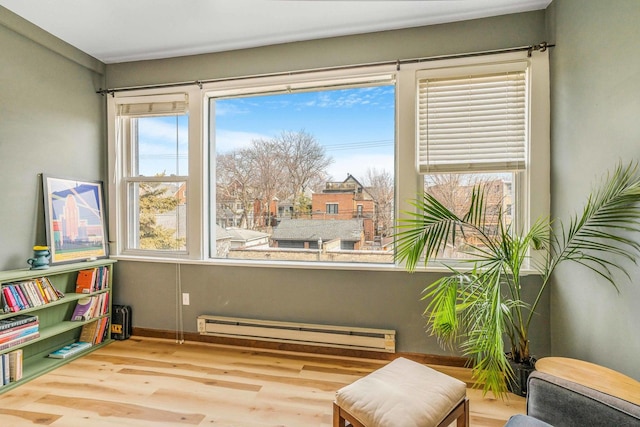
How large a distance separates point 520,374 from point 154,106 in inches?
145

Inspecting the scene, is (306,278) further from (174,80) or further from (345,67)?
(174,80)

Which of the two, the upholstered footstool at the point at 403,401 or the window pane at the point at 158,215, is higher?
the window pane at the point at 158,215

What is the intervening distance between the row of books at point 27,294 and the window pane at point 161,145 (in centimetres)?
124

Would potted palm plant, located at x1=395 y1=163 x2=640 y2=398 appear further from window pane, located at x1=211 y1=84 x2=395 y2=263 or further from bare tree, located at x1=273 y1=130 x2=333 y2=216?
bare tree, located at x1=273 y1=130 x2=333 y2=216

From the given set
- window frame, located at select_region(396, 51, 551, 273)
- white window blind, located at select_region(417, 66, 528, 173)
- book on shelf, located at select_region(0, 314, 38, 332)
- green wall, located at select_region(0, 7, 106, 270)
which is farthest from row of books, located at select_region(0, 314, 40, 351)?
window frame, located at select_region(396, 51, 551, 273)

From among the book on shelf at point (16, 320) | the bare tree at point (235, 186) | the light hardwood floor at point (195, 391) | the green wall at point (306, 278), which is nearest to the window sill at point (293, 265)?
the green wall at point (306, 278)

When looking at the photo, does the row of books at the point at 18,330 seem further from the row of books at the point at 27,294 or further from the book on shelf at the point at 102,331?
the book on shelf at the point at 102,331

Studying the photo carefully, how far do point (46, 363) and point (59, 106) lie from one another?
2.13 meters

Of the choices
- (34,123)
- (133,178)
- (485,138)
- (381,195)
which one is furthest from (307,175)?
(34,123)

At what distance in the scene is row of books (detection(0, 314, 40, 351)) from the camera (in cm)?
224

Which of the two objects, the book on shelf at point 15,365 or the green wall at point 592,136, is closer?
the green wall at point 592,136

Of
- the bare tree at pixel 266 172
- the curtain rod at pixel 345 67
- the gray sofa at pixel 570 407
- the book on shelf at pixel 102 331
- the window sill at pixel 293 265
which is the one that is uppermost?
the curtain rod at pixel 345 67

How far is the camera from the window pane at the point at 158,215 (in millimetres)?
3172

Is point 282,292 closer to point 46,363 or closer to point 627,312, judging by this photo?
point 46,363
